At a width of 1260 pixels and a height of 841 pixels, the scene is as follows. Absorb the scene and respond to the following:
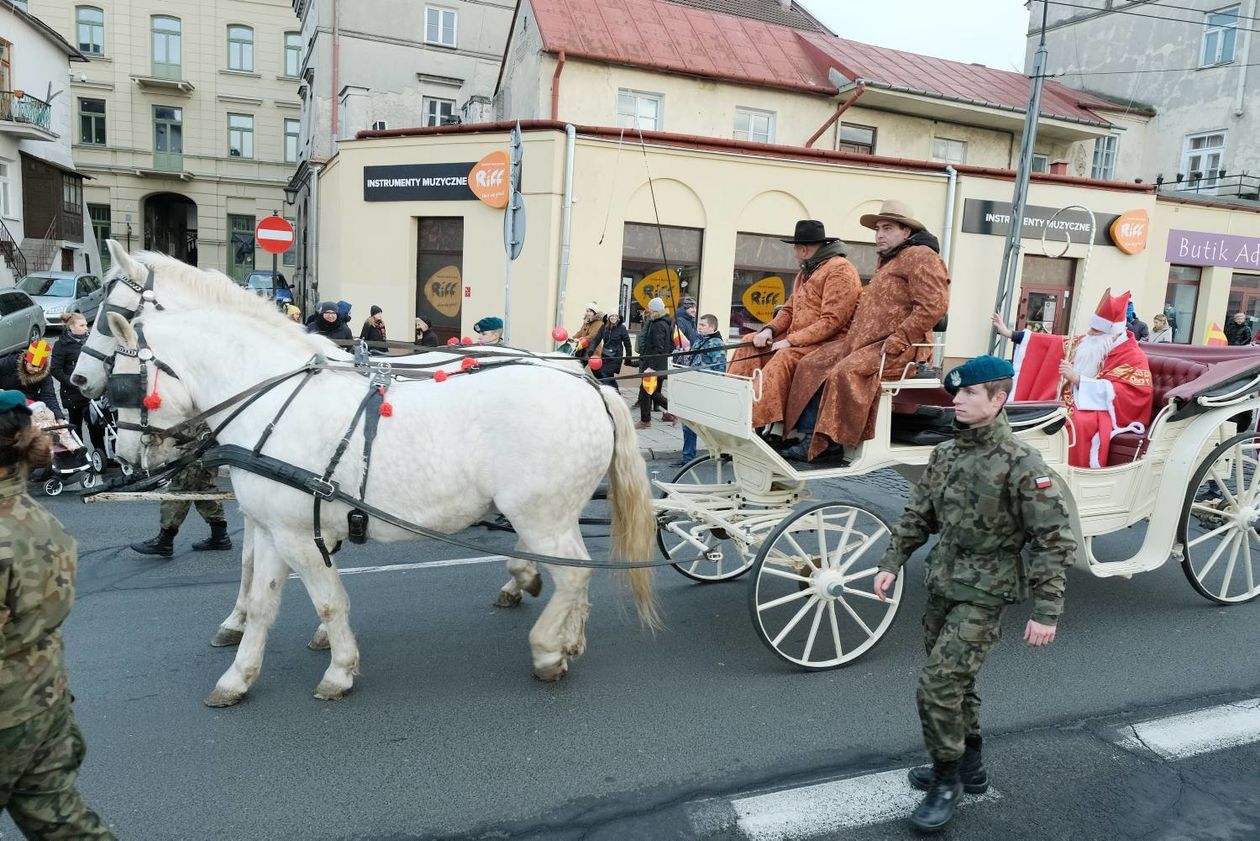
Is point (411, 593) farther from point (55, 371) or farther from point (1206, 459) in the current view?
point (55, 371)

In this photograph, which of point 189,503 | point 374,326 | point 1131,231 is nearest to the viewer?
point 189,503

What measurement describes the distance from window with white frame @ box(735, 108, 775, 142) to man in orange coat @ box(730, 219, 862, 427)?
47.8ft

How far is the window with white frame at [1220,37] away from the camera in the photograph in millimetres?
25922

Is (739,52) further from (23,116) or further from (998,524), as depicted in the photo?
(23,116)

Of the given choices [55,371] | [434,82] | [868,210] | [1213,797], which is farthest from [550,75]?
[1213,797]

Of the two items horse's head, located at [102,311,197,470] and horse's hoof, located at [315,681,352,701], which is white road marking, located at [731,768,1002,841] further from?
horse's head, located at [102,311,197,470]

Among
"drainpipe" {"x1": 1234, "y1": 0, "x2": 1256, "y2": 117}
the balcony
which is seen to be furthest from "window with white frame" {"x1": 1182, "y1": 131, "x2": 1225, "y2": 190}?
the balcony

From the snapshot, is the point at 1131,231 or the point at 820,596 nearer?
the point at 820,596

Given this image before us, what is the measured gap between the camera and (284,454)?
3.89 meters

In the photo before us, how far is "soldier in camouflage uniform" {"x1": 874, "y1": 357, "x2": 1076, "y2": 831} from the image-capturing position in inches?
122

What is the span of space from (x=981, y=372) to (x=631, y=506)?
1.95 meters

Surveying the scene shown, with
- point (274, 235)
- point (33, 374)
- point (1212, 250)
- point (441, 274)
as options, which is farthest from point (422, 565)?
point (1212, 250)

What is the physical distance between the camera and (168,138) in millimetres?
37906

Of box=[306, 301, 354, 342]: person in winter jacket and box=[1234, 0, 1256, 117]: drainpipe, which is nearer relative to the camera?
box=[306, 301, 354, 342]: person in winter jacket
